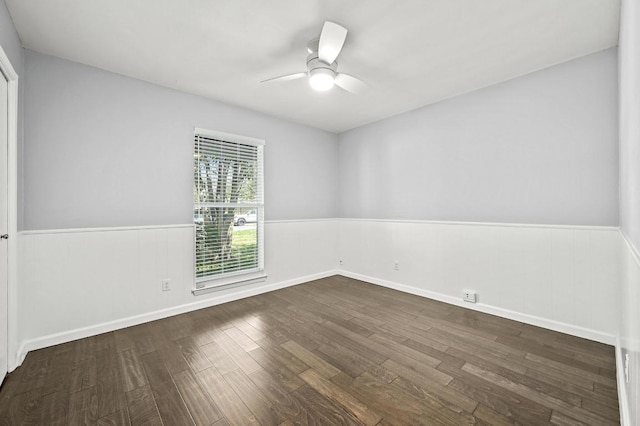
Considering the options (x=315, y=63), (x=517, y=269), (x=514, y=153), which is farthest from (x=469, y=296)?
(x=315, y=63)

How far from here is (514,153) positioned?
9.62 ft

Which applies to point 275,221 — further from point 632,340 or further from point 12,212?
point 632,340

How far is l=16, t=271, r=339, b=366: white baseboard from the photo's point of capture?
7.67ft

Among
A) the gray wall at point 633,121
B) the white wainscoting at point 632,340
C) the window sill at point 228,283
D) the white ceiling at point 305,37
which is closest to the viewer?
the white wainscoting at point 632,340

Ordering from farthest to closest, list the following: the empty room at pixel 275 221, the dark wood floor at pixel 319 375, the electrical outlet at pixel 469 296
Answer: the electrical outlet at pixel 469 296
the empty room at pixel 275 221
the dark wood floor at pixel 319 375

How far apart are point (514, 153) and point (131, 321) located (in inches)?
174

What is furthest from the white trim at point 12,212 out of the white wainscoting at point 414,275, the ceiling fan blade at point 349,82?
the ceiling fan blade at point 349,82

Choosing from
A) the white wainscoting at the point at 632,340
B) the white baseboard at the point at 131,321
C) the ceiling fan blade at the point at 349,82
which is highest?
the ceiling fan blade at the point at 349,82

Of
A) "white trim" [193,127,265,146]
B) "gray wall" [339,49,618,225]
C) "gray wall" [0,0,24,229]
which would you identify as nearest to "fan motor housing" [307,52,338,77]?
"white trim" [193,127,265,146]

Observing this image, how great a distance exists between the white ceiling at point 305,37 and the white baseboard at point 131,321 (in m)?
2.53

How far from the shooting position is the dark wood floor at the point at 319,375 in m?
Result: 1.58

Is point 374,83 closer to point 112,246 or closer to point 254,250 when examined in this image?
point 254,250

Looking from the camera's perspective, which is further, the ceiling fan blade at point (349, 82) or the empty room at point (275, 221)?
the ceiling fan blade at point (349, 82)

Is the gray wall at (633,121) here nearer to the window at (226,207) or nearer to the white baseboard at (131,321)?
the window at (226,207)
